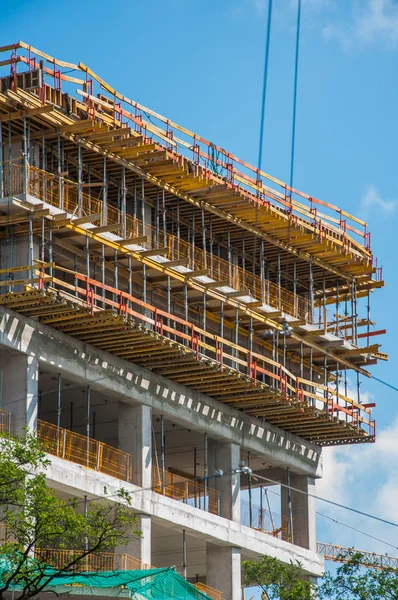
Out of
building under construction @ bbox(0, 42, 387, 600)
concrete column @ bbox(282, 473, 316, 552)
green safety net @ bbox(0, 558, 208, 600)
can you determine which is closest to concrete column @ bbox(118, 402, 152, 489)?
building under construction @ bbox(0, 42, 387, 600)

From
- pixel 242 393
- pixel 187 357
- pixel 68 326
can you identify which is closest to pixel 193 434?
pixel 242 393

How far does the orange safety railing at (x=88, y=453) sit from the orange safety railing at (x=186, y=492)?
3.32 metres

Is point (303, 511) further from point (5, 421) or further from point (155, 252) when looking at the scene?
point (5, 421)

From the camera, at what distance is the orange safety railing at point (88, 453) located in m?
69.1

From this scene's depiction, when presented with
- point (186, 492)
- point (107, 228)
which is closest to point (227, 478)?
point (186, 492)

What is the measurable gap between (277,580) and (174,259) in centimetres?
1523

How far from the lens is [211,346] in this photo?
241ft

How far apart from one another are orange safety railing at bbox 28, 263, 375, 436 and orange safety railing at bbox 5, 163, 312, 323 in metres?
2.60

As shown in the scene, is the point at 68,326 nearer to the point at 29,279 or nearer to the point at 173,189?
the point at 29,279

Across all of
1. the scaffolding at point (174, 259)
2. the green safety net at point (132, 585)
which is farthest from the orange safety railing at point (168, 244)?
the green safety net at point (132, 585)

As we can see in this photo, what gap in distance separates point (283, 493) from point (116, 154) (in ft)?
74.6

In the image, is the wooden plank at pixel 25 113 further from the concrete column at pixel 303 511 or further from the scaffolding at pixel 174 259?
the concrete column at pixel 303 511

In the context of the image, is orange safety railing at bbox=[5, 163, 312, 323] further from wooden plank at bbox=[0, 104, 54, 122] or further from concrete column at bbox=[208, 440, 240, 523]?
concrete column at bbox=[208, 440, 240, 523]

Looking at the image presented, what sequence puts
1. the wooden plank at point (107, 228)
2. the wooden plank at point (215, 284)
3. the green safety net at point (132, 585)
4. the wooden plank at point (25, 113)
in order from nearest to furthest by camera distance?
the green safety net at point (132, 585) → the wooden plank at point (25, 113) → the wooden plank at point (107, 228) → the wooden plank at point (215, 284)
